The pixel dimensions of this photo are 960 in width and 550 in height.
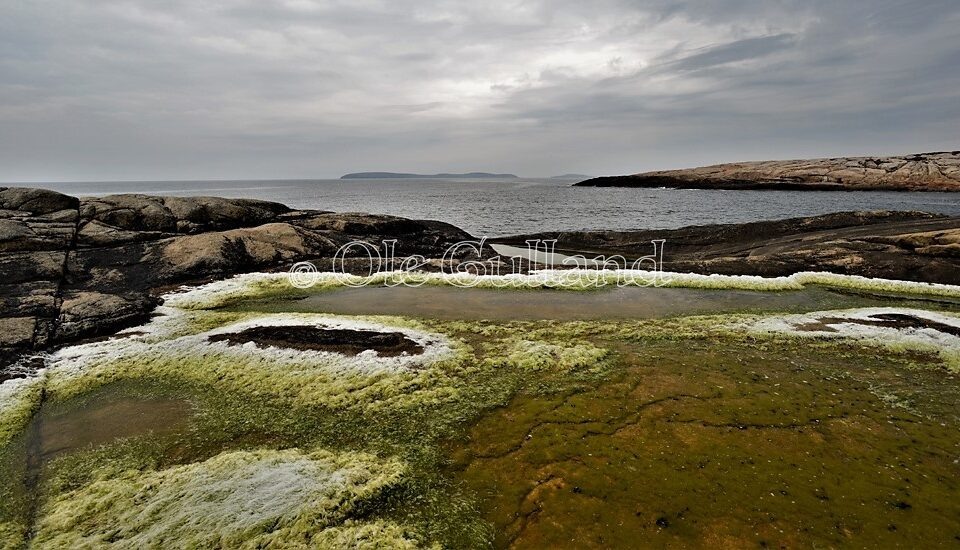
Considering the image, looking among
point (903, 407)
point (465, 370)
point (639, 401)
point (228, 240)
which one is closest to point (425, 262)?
point (228, 240)

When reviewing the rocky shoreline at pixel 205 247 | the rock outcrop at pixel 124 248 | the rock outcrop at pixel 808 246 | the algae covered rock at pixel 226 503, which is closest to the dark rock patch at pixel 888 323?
the rock outcrop at pixel 808 246

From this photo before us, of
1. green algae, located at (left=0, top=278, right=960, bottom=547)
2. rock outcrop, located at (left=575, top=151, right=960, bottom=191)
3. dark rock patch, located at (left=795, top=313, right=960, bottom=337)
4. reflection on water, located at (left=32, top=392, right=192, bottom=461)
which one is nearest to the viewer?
green algae, located at (left=0, top=278, right=960, bottom=547)

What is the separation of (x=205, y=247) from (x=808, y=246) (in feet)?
152

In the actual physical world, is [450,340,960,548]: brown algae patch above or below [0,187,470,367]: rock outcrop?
below

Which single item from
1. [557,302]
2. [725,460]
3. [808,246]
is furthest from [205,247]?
[808,246]

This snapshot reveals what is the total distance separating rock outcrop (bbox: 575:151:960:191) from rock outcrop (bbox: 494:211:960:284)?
368 ft

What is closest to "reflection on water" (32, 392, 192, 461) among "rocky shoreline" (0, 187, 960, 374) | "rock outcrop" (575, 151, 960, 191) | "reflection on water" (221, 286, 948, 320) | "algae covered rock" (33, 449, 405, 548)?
"algae covered rock" (33, 449, 405, 548)

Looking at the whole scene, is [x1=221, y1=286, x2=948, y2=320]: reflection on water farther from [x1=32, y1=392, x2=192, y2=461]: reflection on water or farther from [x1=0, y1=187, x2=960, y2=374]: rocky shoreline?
[x1=32, y1=392, x2=192, y2=461]: reflection on water

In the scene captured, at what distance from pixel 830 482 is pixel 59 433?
1835cm

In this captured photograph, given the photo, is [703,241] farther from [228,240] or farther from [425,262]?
[228,240]

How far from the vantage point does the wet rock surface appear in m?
16.4

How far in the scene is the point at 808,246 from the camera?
36000 millimetres

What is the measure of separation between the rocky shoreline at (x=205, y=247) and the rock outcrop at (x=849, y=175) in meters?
113

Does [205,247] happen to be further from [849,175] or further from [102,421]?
[849,175]
